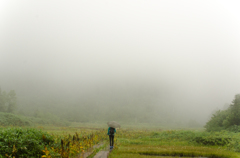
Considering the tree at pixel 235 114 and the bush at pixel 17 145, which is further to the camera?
the tree at pixel 235 114

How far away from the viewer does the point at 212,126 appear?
36438 mm

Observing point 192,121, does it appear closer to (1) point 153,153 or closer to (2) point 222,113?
(2) point 222,113

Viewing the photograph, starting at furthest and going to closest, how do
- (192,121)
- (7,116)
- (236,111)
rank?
(192,121), (7,116), (236,111)

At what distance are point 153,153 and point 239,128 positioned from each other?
67.8ft

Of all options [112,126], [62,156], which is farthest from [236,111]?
[62,156]

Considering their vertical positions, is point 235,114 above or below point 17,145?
above

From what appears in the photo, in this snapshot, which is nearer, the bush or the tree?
the bush

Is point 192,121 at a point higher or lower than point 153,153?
lower

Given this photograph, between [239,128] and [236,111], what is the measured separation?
4.41 m

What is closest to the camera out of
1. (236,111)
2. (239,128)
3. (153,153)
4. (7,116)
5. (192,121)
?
(153,153)

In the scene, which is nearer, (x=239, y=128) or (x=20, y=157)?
(x=20, y=157)

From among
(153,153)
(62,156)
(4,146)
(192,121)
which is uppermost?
(4,146)

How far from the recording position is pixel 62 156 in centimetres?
1166

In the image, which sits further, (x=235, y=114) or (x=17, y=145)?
(x=235, y=114)
